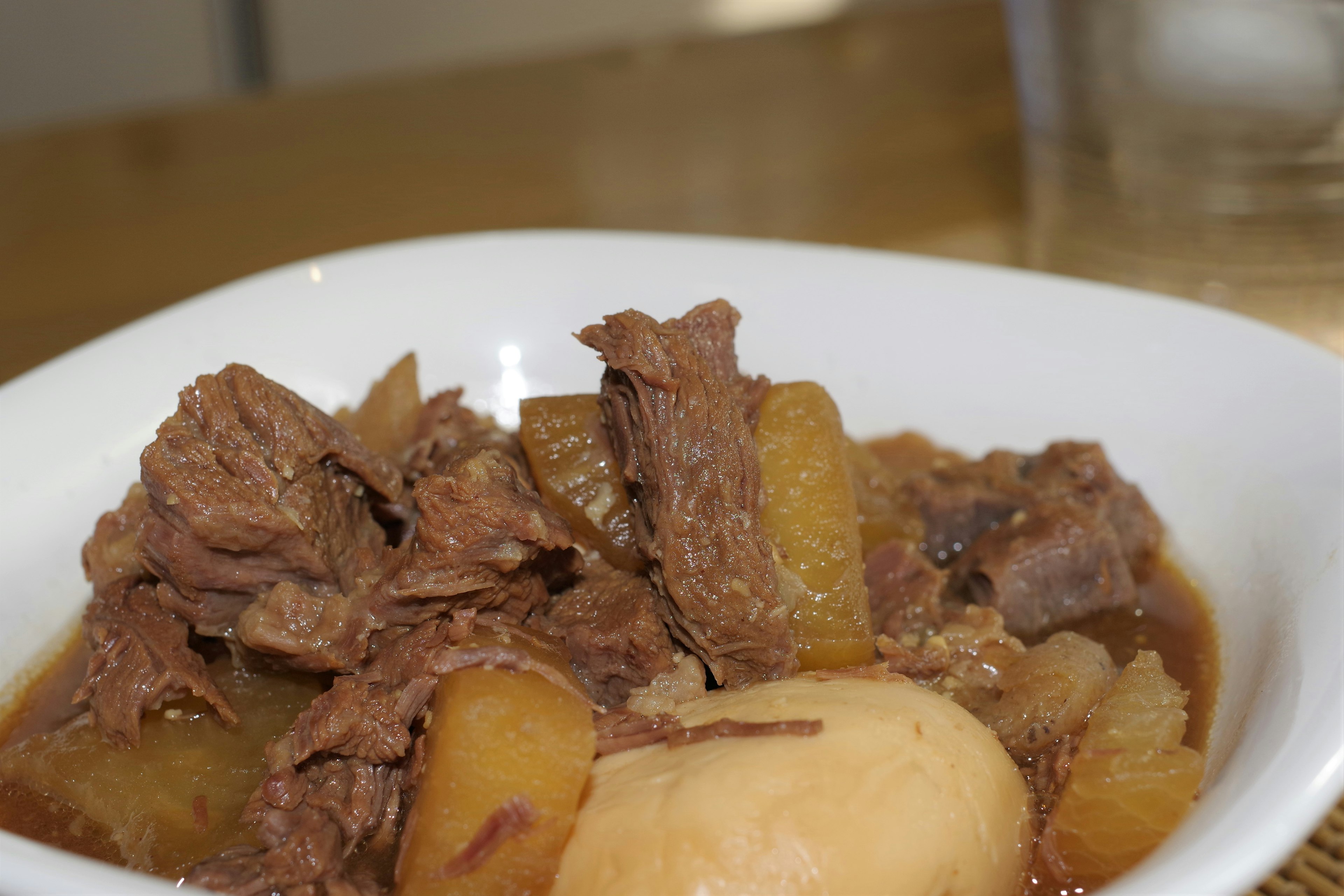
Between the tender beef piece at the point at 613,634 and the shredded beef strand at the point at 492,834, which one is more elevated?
the tender beef piece at the point at 613,634

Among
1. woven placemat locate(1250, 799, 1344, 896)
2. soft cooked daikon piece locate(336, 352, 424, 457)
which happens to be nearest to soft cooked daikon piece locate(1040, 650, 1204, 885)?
woven placemat locate(1250, 799, 1344, 896)

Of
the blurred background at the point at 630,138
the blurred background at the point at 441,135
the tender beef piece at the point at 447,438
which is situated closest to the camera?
the tender beef piece at the point at 447,438

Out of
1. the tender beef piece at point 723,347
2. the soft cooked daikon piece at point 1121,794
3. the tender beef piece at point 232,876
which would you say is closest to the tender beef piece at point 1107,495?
the soft cooked daikon piece at point 1121,794

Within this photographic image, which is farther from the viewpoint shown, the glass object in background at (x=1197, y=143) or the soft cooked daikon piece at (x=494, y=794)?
the glass object in background at (x=1197, y=143)

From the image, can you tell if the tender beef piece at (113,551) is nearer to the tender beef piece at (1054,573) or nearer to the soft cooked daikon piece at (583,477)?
the soft cooked daikon piece at (583,477)

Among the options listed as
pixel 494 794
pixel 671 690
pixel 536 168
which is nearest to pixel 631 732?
pixel 671 690

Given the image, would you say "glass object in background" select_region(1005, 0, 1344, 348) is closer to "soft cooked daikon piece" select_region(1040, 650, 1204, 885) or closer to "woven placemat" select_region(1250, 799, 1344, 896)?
"woven placemat" select_region(1250, 799, 1344, 896)
